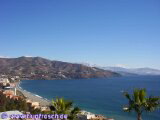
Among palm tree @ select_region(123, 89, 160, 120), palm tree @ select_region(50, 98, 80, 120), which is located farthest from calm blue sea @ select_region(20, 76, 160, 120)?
palm tree @ select_region(123, 89, 160, 120)

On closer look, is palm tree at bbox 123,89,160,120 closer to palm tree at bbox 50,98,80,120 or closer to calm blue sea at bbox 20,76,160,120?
palm tree at bbox 50,98,80,120

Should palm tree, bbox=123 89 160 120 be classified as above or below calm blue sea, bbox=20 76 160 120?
above

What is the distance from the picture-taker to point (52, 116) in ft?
38.6

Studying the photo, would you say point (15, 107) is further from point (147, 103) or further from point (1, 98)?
point (147, 103)

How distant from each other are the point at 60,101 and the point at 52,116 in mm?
863

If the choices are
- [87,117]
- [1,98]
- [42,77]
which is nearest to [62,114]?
[87,117]

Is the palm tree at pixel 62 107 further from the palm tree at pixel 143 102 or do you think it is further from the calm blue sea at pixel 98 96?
the calm blue sea at pixel 98 96

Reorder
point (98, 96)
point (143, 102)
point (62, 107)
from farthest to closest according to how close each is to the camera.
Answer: point (98, 96), point (62, 107), point (143, 102)

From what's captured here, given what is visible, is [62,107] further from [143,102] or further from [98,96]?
[98,96]

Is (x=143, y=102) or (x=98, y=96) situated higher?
(x=143, y=102)

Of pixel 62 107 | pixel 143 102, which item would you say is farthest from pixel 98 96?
pixel 143 102

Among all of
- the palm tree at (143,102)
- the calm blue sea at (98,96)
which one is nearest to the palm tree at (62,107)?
the palm tree at (143,102)

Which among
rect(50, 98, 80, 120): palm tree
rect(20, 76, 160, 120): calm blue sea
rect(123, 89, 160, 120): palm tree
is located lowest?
rect(20, 76, 160, 120): calm blue sea

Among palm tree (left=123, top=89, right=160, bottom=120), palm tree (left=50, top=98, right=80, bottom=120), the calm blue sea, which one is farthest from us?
the calm blue sea
